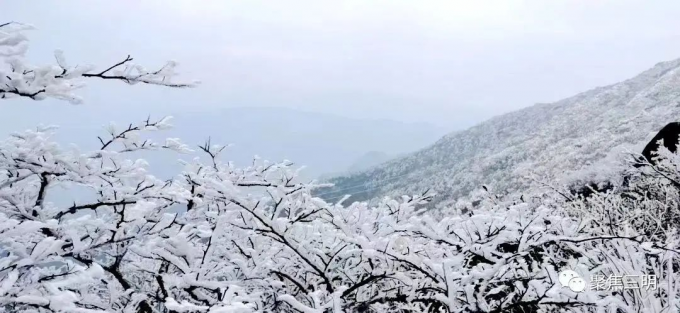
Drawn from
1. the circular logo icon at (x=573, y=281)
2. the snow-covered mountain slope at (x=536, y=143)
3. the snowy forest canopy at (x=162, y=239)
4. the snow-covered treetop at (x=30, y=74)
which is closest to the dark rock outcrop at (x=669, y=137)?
the snow-covered mountain slope at (x=536, y=143)

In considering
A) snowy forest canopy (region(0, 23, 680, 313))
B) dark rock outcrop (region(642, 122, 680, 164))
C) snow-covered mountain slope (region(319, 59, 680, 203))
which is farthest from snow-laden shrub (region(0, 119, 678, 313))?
snow-covered mountain slope (region(319, 59, 680, 203))

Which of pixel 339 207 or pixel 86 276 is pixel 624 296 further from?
pixel 86 276

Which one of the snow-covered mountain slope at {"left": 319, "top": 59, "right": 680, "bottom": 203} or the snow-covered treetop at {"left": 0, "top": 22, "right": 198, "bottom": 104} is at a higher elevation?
the snow-covered treetop at {"left": 0, "top": 22, "right": 198, "bottom": 104}

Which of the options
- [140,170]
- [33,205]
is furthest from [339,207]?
[33,205]

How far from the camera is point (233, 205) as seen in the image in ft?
10.1

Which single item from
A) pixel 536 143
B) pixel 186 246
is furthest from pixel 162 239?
pixel 536 143

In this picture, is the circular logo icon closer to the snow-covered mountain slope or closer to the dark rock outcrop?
the dark rock outcrop

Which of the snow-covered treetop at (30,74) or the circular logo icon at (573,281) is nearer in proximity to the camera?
the snow-covered treetop at (30,74)

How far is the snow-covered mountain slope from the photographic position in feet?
124

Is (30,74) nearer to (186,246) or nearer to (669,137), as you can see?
(186,246)

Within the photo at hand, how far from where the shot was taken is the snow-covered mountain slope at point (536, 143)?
37.9 meters

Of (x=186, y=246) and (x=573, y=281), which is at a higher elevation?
(x=186, y=246)

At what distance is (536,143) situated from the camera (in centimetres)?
5294

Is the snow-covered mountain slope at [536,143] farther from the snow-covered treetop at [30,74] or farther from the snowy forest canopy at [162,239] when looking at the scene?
the snow-covered treetop at [30,74]
